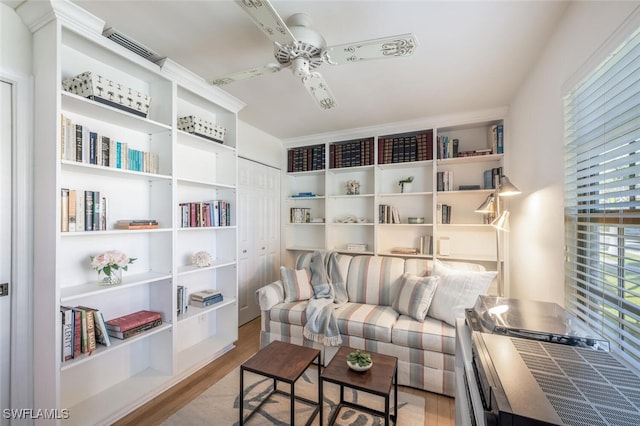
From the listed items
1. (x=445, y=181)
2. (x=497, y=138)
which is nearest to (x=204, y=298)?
(x=445, y=181)

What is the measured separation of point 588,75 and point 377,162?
2.21m

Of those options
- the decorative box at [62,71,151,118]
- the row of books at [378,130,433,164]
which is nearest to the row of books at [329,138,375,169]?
the row of books at [378,130,433,164]

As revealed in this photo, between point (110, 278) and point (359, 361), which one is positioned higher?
point (110, 278)

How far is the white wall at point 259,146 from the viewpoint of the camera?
331cm

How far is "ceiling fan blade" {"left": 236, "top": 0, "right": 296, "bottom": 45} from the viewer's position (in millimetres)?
1102

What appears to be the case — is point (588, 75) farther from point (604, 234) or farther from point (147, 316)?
point (147, 316)

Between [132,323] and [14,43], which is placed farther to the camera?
[132,323]

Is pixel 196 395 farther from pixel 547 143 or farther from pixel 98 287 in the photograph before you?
pixel 547 143

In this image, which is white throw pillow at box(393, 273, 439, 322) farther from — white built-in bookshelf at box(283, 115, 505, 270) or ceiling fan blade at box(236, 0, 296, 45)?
ceiling fan blade at box(236, 0, 296, 45)

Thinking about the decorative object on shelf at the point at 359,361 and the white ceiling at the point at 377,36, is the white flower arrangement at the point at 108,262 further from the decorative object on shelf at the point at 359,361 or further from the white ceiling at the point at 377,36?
the decorative object on shelf at the point at 359,361

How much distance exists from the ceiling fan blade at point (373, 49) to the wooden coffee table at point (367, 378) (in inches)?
68.1

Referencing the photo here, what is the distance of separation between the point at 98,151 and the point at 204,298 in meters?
1.41

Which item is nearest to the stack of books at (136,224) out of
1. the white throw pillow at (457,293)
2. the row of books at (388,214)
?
the white throw pillow at (457,293)

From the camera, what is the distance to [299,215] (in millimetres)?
3980
